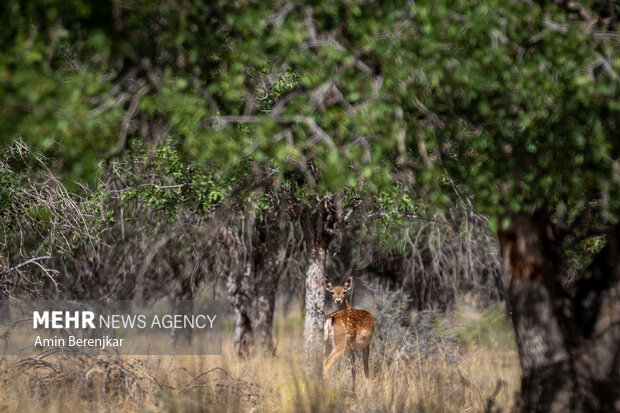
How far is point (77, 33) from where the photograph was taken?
209 inches

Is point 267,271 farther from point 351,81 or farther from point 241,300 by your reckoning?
point 351,81

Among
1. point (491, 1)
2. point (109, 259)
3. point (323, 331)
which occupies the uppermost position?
point (109, 259)

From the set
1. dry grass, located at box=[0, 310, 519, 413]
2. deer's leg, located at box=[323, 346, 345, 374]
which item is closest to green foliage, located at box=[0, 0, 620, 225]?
dry grass, located at box=[0, 310, 519, 413]

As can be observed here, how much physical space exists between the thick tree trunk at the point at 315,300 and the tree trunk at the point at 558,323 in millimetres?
6805

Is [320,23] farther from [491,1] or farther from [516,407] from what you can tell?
[516,407]

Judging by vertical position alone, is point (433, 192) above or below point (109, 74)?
below

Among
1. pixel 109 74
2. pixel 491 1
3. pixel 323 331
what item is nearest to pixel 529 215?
pixel 491 1

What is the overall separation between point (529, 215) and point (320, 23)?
2.69 m

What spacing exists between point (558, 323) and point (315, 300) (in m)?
7.31

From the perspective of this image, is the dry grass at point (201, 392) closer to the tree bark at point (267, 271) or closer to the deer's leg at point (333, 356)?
the deer's leg at point (333, 356)

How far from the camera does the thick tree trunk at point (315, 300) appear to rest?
13.4 meters

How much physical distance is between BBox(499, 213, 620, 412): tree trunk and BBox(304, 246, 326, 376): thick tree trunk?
6.80m

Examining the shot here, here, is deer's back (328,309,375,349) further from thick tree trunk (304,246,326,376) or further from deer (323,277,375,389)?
thick tree trunk (304,246,326,376)

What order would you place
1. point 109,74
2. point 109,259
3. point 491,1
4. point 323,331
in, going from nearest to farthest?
point 491,1, point 109,74, point 323,331, point 109,259
